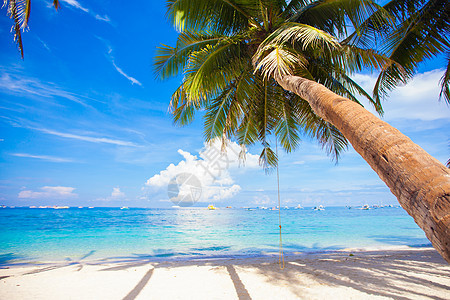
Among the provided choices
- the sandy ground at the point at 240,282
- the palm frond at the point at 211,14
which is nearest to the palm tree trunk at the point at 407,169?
the sandy ground at the point at 240,282

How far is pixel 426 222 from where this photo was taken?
112 centimetres

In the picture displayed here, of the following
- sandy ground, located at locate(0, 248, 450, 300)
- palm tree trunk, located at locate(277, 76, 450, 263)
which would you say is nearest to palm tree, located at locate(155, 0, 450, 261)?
palm tree trunk, located at locate(277, 76, 450, 263)

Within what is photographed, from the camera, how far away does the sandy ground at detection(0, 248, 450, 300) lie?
14.5 feet

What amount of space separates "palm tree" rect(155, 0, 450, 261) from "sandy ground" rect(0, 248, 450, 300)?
3132 mm

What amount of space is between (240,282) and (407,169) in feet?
15.7

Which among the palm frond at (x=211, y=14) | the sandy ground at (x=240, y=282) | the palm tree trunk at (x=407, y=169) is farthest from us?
the palm frond at (x=211, y=14)

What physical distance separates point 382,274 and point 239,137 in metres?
5.85

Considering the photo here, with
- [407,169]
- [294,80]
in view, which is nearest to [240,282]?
[294,80]

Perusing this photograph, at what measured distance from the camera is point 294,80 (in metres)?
3.63

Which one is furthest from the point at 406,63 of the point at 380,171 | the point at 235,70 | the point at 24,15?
the point at 24,15

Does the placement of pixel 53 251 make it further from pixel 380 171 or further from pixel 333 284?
pixel 380 171

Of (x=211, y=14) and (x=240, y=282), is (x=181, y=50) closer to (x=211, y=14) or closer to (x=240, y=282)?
(x=211, y=14)

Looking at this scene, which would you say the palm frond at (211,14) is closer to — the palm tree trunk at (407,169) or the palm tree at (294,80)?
the palm tree at (294,80)

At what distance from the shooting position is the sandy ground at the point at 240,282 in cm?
441
